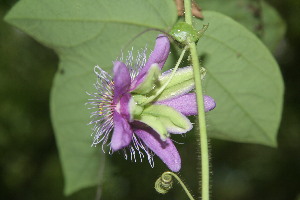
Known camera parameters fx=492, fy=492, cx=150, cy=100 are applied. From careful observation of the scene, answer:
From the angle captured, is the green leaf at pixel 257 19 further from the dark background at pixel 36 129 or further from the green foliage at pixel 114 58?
the dark background at pixel 36 129

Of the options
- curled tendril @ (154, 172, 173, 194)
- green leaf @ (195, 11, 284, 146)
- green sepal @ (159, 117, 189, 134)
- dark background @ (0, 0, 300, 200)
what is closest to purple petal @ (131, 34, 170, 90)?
green sepal @ (159, 117, 189, 134)

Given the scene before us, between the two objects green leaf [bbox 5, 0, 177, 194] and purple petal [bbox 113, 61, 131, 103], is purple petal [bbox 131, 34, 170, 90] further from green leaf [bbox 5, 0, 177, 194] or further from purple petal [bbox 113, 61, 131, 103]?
green leaf [bbox 5, 0, 177, 194]

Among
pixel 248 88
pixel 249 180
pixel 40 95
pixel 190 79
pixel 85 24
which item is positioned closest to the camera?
pixel 190 79

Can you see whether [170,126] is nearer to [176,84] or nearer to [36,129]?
[176,84]

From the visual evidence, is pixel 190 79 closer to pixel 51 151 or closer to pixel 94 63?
pixel 94 63

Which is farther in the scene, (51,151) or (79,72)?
(51,151)

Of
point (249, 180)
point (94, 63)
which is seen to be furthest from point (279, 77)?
point (249, 180)
